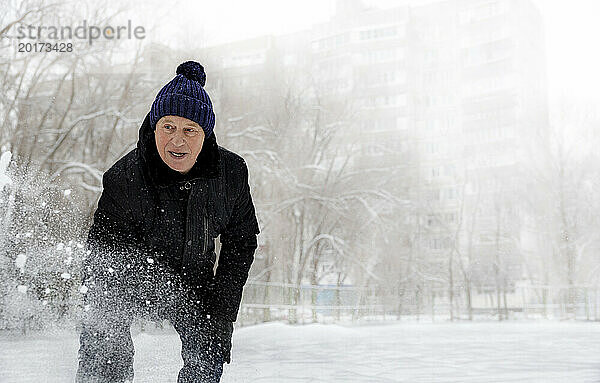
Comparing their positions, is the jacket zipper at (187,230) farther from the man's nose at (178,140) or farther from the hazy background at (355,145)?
the hazy background at (355,145)

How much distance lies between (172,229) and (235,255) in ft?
0.67

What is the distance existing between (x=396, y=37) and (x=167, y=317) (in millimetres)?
19898

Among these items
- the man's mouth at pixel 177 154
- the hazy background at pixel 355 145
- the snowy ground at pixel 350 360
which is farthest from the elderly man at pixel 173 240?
the hazy background at pixel 355 145

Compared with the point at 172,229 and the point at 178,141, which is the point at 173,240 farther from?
the point at 178,141

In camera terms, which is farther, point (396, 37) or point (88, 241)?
point (396, 37)

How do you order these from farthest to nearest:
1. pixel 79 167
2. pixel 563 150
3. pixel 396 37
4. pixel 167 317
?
pixel 396 37 < pixel 563 150 < pixel 79 167 < pixel 167 317

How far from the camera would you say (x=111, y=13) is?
1006 cm

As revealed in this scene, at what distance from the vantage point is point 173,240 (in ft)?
5.44

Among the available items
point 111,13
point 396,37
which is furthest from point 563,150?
point 111,13

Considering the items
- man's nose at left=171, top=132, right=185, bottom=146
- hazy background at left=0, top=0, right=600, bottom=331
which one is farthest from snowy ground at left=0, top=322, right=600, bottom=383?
man's nose at left=171, top=132, right=185, bottom=146

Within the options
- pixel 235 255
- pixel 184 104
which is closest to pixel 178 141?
pixel 184 104

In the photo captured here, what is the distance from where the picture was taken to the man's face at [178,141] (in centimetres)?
161

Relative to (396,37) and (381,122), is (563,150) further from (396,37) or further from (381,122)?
(396,37)

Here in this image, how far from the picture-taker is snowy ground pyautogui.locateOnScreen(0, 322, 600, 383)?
3746mm
